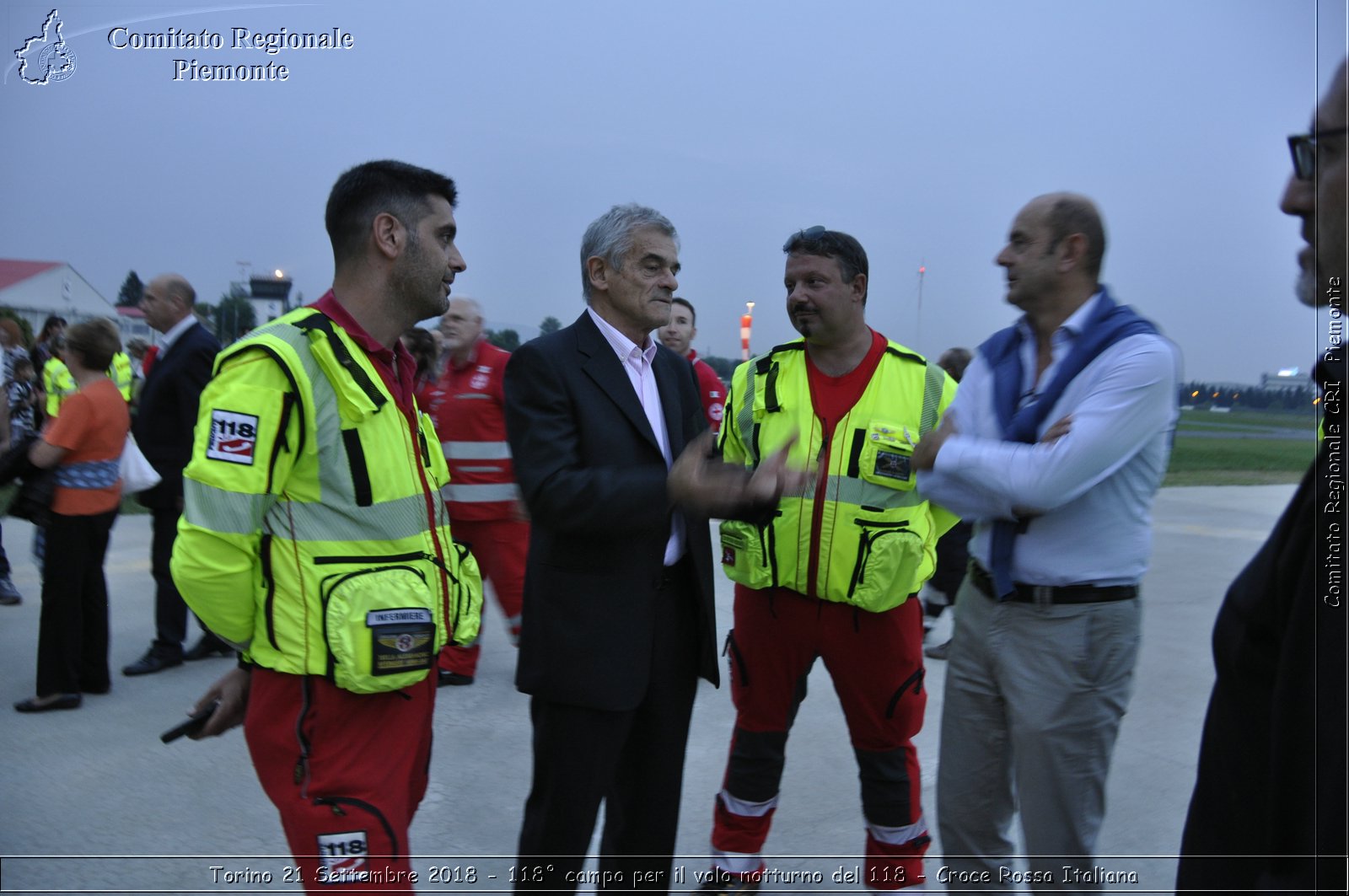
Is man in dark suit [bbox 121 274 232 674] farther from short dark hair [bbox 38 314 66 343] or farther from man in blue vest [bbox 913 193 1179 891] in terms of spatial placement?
short dark hair [bbox 38 314 66 343]

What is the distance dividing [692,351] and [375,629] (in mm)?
5180

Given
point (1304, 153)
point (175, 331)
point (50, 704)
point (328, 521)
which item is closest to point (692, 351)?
point (175, 331)

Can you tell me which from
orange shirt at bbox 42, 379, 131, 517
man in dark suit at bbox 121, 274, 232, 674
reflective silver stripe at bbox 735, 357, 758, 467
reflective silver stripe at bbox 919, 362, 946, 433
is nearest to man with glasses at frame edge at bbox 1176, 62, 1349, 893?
reflective silver stripe at bbox 919, 362, 946, 433

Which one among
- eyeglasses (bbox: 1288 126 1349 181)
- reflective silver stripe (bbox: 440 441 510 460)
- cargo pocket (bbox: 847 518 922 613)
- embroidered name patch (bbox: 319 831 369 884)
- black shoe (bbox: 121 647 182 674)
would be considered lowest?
black shoe (bbox: 121 647 182 674)

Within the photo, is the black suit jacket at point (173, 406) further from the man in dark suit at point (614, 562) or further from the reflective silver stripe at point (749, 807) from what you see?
the reflective silver stripe at point (749, 807)

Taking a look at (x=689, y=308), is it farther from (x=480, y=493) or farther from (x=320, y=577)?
(x=320, y=577)

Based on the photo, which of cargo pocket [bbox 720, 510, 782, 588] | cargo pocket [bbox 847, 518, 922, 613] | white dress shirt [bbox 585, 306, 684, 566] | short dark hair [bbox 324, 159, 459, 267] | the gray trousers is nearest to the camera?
short dark hair [bbox 324, 159, 459, 267]

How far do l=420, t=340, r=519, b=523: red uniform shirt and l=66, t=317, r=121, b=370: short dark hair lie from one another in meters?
1.68

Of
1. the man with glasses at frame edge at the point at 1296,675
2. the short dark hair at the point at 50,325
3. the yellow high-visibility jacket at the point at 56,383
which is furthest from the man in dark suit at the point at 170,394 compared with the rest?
the short dark hair at the point at 50,325

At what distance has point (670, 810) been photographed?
266 centimetres

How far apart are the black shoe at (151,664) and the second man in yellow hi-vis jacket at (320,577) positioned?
12.2ft

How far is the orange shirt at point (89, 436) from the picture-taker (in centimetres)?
→ 472

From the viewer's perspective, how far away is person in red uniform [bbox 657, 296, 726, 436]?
620cm

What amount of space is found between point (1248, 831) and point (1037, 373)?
4.97ft
